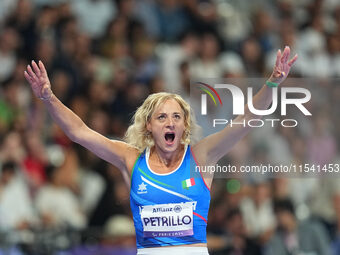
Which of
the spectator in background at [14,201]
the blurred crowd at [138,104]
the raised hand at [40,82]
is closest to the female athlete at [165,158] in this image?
the raised hand at [40,82]

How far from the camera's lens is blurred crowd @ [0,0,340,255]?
9.79 metres

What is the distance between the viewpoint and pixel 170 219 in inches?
249

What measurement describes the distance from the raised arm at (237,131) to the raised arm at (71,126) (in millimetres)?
604

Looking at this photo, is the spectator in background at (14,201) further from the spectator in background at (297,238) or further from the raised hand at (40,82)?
the raised hand at (40,82)

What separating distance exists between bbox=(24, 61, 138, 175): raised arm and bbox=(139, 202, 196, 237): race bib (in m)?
0.48

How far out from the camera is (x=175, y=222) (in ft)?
20.8

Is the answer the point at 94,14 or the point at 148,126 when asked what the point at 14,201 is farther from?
the point at 94,14

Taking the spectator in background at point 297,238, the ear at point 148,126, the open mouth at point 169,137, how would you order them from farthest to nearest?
the spectator in background at point 297,238 < the ear at point 148,126 < the open mouth at point 169,137

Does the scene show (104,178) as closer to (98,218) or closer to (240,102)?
(98,218)

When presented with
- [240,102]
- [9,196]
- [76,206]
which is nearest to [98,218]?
[76,206]

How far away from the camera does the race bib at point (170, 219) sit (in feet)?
20.7

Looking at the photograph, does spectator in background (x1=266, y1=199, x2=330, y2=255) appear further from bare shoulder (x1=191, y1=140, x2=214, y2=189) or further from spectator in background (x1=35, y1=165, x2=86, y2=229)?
bare shoulder (x1=191, y1=140, x2=214, y2=189)

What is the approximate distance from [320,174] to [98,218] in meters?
3.37

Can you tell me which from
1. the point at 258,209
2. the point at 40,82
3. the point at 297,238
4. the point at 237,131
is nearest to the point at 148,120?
the point at 237,131
